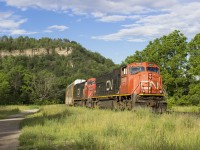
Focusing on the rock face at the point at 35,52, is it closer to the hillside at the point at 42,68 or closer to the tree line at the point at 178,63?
the hillside at the point at 42,68

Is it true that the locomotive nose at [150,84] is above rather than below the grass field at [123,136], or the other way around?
above

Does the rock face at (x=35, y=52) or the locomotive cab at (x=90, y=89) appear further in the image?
the rock face at (x=35, y=52)

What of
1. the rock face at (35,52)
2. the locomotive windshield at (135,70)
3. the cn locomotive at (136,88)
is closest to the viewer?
the cn locomotive at (136,88)

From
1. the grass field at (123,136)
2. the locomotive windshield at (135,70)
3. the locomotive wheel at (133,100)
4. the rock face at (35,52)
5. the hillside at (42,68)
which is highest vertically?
the rock face at (35,52)

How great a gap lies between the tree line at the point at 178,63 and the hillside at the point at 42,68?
50772 mm

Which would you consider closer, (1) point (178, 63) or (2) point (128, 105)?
(2) point (128, 105)

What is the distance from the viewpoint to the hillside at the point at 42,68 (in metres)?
99.7

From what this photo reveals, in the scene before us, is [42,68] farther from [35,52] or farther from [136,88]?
[136,88]

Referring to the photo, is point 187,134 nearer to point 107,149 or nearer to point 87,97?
point 107,149

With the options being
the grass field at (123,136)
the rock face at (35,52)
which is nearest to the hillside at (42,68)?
the rock face at (35,52)

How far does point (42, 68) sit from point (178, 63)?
9619 centimetres

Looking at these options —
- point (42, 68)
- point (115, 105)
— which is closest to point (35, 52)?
point (42, 68)

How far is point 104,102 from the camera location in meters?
30.6

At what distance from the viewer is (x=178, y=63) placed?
4988cm
